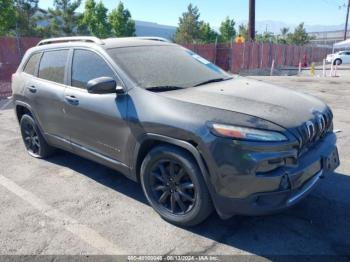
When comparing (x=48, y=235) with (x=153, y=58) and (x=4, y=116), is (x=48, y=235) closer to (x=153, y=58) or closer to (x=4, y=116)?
(x=153, y=58)

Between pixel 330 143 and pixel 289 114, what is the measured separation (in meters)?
0.67

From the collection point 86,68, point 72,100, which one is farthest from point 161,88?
Result: point 72,100

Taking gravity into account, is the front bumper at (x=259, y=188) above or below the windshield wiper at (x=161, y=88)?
below

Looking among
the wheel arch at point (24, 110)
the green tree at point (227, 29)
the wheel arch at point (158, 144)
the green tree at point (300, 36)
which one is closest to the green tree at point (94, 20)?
the green tree at point (227, 29)

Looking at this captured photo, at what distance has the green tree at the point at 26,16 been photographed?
4047 centimetres

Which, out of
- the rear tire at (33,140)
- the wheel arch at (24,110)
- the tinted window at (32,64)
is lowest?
the rear tire at (33,140)

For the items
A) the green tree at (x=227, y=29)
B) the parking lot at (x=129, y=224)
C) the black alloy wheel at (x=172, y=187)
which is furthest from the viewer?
the green tree at (x=227, y=29)

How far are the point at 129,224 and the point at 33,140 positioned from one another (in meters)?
2.75

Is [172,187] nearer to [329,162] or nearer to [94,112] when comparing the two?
[94,112]

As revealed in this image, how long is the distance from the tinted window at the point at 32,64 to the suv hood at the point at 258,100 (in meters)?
2.62

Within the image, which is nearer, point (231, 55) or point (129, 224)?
point (129, 224)

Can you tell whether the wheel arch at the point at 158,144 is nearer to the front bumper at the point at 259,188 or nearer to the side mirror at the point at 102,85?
the front bumper at the point at 259,188

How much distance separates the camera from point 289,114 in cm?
316

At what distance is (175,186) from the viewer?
3.38 metres
